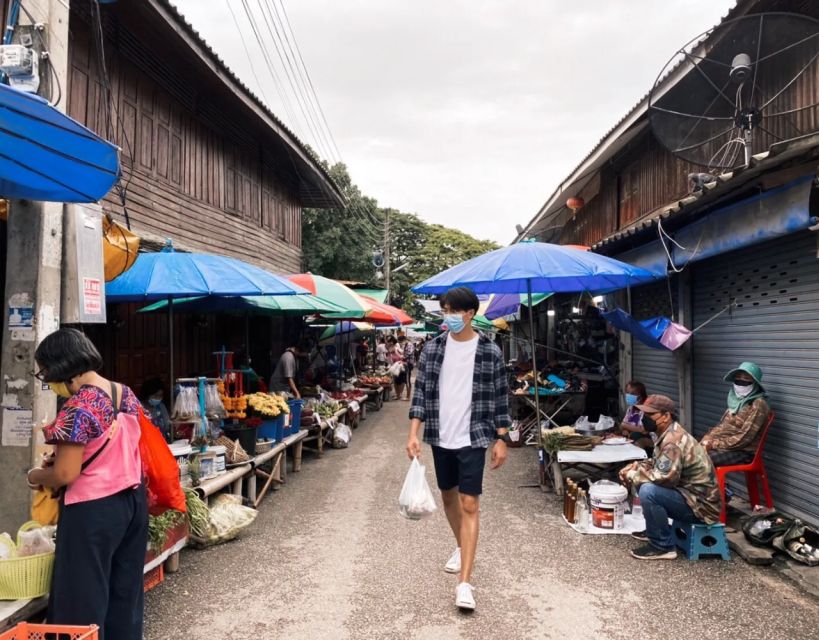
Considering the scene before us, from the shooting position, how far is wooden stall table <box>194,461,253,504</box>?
4918 millimetres

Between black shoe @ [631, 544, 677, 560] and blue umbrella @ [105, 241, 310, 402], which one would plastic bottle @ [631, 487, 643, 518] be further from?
blue umbrella @ [105, 241, 310, 402]

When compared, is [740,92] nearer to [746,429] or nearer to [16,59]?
[746,429]

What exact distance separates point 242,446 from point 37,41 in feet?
13.7

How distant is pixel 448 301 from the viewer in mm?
3971

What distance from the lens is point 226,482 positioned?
17.4 feet

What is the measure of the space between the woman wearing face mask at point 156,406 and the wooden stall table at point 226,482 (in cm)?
77

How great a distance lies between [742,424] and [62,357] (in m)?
5.39

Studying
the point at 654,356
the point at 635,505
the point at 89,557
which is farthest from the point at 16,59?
the point at 654,356

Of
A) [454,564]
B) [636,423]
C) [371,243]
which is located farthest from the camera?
[371,243]

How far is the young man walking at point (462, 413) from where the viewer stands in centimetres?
374

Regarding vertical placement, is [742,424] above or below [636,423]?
above

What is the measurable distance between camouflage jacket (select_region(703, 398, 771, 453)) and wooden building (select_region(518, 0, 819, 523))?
0.30 m

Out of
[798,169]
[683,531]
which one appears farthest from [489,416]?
[798,169]

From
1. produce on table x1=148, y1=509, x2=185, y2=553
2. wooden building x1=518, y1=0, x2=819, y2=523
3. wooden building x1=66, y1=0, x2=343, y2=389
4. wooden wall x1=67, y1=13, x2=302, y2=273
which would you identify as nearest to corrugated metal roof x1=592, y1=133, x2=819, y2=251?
wooden building x1=518, y1=0, x2=819, y2=523
